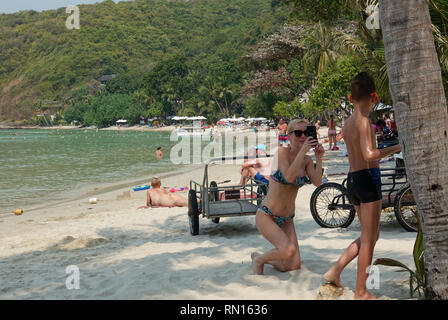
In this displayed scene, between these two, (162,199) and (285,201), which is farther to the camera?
(162,199)

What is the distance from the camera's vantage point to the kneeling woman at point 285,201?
4180 millimetres

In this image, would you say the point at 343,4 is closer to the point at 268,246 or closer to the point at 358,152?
the point at 268,246

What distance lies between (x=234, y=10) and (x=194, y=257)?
579 feet

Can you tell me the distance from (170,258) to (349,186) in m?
2.78

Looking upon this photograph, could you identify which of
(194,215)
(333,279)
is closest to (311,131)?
(333,279)

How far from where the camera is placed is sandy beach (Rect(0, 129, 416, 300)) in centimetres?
412

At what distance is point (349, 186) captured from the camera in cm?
364

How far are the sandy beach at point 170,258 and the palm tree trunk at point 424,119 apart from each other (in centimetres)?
71

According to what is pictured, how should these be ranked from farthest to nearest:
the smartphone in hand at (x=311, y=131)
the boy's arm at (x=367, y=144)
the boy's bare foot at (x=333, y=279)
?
1. the smartphone in hand at (x=311, y=131)
2. the boy's bare foot at (x=333, y=279)
3. the boy's arm at (x=367, y=144)

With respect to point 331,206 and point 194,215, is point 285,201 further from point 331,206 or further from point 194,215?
point 194,215

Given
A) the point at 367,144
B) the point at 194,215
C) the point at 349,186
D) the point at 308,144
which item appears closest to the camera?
the point at 367,144

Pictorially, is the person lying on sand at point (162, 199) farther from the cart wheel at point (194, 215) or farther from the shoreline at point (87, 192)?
the shoreline at point (87, 192)

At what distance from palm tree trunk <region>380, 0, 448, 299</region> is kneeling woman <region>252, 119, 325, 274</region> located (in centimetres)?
105

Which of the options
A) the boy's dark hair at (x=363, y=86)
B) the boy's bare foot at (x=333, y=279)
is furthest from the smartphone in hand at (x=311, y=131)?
the boy's bare foot at (x=333, y=279)
